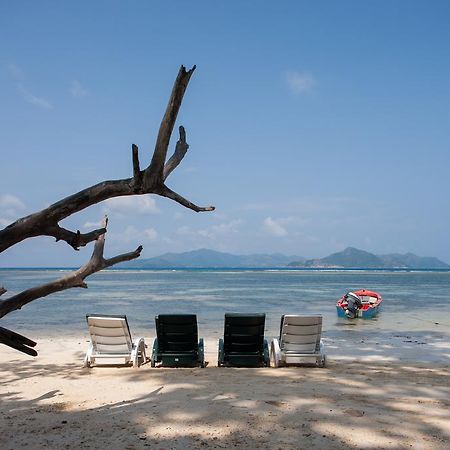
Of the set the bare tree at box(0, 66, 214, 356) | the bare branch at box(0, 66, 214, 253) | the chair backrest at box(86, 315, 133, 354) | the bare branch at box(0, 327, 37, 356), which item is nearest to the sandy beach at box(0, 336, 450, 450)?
the chair backrest at box(86, 315, 133, 354)

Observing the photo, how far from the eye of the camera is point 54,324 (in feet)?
62.7

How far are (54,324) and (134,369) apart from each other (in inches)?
438

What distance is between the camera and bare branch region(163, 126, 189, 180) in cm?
350

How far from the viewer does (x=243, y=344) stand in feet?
30.2

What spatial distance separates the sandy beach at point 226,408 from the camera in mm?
4586

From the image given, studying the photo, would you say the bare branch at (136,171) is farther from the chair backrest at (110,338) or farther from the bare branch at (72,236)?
the chair backrest at (110,338)

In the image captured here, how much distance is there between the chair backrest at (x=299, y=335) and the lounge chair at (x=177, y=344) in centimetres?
147

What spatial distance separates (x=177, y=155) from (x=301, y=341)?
644cm

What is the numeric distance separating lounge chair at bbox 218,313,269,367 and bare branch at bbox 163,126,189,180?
5.78m

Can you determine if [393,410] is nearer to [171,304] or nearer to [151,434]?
[151,434]

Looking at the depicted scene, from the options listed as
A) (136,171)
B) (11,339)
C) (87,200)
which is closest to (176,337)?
(11,339)

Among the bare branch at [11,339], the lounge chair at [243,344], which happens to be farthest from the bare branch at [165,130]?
the lounge chair at [243,344]

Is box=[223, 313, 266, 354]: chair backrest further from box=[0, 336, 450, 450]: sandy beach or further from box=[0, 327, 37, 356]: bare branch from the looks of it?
box=[0, 327, 37, 356]: bare branch

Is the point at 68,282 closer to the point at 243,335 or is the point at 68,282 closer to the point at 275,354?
the point at 243,335
